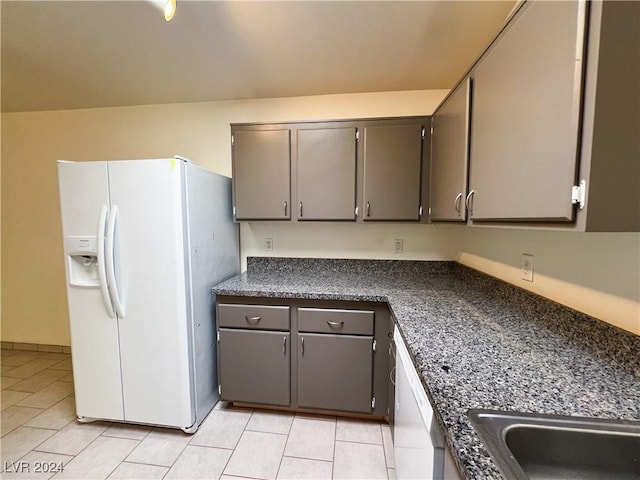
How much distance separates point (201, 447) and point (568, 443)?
179 centimetres

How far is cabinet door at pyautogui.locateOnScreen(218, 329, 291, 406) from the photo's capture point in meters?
1.81

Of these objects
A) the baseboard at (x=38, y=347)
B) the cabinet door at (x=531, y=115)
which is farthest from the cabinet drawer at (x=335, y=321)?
the baseboard at (x=38, y=347)

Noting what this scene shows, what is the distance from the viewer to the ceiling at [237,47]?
1.36 metres

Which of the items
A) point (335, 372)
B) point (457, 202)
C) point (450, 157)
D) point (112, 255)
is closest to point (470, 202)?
point (457, 202)

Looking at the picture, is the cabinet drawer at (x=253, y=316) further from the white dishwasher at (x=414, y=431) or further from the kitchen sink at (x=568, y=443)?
the kitchen sink at (x=568, y=443)

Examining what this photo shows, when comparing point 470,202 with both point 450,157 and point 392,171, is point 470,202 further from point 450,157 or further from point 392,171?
point 392,171

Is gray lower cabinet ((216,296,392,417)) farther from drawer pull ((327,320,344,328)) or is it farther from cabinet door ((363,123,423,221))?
cabinet door ((363,123,423,221))

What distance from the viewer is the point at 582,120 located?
649 mm

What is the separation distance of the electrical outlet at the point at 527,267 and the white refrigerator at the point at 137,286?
1.84 metres

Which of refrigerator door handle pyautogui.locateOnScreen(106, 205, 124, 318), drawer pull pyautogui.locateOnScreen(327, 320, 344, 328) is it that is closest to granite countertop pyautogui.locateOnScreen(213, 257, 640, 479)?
drawer pull pyautogui.locateOnScreen(327, 320, 344, 328)

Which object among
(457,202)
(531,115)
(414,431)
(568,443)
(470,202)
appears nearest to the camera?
(568,443)

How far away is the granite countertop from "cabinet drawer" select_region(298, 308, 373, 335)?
11cm

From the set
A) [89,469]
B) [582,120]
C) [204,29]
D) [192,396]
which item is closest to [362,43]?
[204,29]

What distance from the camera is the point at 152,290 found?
63.7 inches
